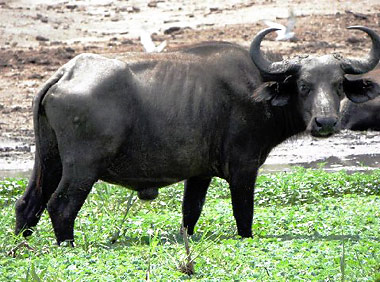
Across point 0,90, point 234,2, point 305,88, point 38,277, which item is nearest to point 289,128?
point 305,88

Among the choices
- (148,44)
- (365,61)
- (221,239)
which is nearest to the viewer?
(221,239)

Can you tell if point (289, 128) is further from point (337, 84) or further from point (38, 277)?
point (38, 277)

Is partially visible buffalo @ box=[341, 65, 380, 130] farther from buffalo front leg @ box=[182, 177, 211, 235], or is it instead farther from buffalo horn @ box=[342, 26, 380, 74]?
buffalo front leg @ box=[182, 177, 211, 235]

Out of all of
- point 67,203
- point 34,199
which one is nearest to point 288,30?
point 34,199

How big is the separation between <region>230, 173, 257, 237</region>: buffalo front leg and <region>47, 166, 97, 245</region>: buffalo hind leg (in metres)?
1.20

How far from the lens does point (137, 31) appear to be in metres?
20.1

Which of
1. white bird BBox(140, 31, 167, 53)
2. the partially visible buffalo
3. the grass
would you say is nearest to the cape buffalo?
the grass

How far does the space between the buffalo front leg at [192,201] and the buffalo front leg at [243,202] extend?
0.46m

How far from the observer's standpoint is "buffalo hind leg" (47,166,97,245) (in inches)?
291

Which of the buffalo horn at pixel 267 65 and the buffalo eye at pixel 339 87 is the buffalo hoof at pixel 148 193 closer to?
the buffalo horn at pixel 267 65

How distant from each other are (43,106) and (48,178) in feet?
1.89

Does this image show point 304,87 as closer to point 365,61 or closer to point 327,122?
point 327,122

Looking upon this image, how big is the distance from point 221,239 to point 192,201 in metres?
0.63

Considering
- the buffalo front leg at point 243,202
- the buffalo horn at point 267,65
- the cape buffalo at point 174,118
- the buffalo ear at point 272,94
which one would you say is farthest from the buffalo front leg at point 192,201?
the buffalo horn at point 267,65
